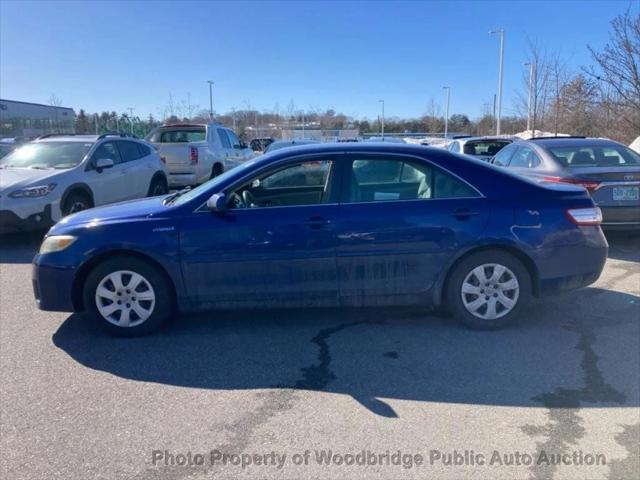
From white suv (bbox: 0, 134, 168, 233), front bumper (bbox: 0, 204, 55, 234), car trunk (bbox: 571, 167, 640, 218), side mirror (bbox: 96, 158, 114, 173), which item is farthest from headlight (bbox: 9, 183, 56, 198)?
car trunk (bbox: 571, 167, 640, 218)

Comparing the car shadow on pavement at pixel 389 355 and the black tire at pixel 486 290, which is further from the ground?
the black tire at pixel 486 290

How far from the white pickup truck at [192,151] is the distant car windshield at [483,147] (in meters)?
6.55

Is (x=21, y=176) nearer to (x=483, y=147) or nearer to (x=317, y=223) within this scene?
(x=317, y=223)

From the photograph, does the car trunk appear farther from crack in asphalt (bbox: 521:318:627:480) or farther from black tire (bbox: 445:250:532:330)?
crack in asphalt (bbox: 521:318:627:480)

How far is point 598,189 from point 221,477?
20.6ft

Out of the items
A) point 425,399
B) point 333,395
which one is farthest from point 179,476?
point 425,399

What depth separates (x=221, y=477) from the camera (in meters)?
2.68

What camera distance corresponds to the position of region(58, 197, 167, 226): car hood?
443 centimetres

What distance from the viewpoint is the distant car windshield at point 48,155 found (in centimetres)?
880

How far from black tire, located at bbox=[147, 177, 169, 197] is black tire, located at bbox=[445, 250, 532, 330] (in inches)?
314

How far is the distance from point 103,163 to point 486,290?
22.9 feet

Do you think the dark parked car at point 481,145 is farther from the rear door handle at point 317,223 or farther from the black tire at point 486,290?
the rear door handle at point 317,223

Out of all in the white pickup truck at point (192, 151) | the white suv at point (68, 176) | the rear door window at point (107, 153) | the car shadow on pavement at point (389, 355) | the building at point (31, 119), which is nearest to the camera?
the car shadow on pavement at point (389, 355)

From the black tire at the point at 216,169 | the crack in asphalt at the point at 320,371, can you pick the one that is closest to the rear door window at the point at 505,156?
the crack in asphalt at the point at 320,371
